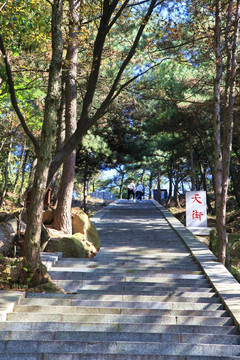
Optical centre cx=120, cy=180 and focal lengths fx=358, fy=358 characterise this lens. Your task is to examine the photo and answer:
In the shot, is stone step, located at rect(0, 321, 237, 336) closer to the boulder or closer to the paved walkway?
the paved walkway

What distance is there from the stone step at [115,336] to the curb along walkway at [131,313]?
0.01 meters

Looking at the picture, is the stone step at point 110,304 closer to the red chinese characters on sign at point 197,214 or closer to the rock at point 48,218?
the rock at point 48,218

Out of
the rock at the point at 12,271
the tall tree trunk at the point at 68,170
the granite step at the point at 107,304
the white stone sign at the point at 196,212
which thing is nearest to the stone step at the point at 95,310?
the granite step at the point at 107,304

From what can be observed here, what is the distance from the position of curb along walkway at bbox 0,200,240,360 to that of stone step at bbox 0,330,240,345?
0.04ft

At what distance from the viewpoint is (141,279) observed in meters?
6.90

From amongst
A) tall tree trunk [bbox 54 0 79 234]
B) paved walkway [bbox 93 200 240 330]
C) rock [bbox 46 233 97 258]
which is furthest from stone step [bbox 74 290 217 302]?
tall tree trunk [bbox 54 0 79 234]

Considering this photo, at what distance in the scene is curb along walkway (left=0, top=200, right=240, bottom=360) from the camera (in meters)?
4.13

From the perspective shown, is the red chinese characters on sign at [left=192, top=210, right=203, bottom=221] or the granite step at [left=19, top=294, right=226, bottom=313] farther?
the red chinese characters on sign at [left=192, top=210, right=203, bottom=221]

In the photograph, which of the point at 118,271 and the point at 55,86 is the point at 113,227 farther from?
the point at 55,86

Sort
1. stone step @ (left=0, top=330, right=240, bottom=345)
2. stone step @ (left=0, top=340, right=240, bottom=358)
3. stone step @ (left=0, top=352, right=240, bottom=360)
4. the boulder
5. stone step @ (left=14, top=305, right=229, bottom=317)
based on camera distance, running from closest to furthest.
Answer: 1. stone step @ (left=0, top=352, right=240, bottom=360)
2. stone step @ (left=0, top=340, right=240, bottom=358)
3. stone step @ (left=0, top=330, right=240, bottom=345)
4. stone step @ (left=14, top=305, right=229, bottom=317)
5. the boulder

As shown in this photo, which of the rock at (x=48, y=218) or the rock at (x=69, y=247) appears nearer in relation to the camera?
the rock at (x=69, y=247)

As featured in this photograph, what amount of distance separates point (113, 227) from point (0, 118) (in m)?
8.27

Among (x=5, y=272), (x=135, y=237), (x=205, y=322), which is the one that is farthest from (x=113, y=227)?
(x=205, y=322)

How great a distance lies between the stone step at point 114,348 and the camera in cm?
411
